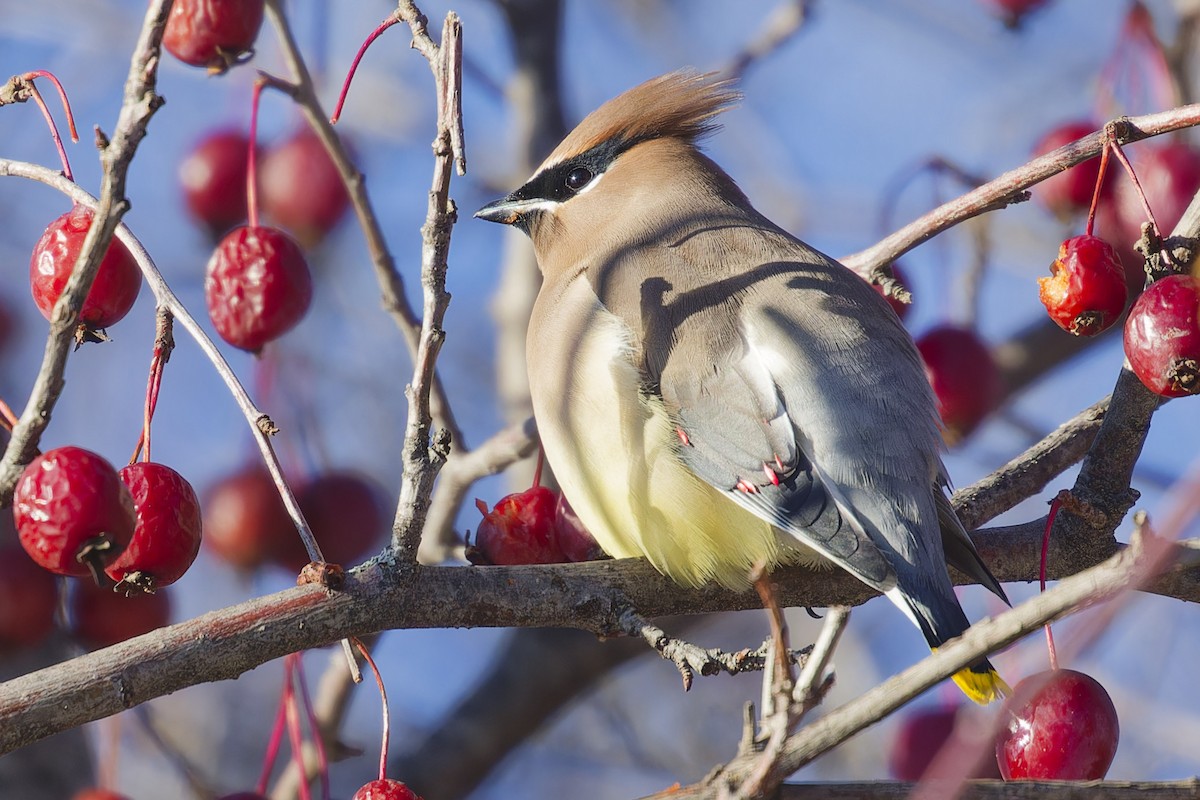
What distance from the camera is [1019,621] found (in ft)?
5.44

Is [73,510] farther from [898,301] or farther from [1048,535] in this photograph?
[898,301]

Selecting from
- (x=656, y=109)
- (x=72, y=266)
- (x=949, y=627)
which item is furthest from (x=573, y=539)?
(x=656, y=109)

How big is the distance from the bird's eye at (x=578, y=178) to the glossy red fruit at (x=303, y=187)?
62 centimetres

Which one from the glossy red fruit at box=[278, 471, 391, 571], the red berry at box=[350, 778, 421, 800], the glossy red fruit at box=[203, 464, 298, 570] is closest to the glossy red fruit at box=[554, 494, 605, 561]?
the glossy red fruit at box=[278, 471, 391, 571]

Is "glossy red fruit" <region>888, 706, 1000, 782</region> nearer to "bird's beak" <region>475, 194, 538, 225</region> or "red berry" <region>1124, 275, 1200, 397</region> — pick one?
"red berry" <region>1124, 275, 1200, 397</region>

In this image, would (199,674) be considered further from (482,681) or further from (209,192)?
(482,681)

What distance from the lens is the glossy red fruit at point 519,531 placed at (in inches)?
122

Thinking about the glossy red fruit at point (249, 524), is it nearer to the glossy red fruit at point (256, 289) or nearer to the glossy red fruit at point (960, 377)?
the glossy red fruit at point (256, 289)

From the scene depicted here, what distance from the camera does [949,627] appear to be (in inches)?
111

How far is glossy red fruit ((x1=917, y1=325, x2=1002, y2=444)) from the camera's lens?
11.5ft

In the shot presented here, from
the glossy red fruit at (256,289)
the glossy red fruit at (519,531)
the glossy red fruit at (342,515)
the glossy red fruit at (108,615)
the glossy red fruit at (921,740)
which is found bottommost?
the glossy red fruit at (921,740)

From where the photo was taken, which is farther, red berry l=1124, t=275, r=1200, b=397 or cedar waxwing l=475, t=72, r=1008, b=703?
cedar waxwing l=475, t=72, r=1008, b=703

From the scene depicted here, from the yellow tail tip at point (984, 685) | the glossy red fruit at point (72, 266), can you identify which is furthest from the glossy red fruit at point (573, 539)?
the glossy red fruit at point (72, 266)

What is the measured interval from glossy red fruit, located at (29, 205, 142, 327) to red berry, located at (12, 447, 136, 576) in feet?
1.15
